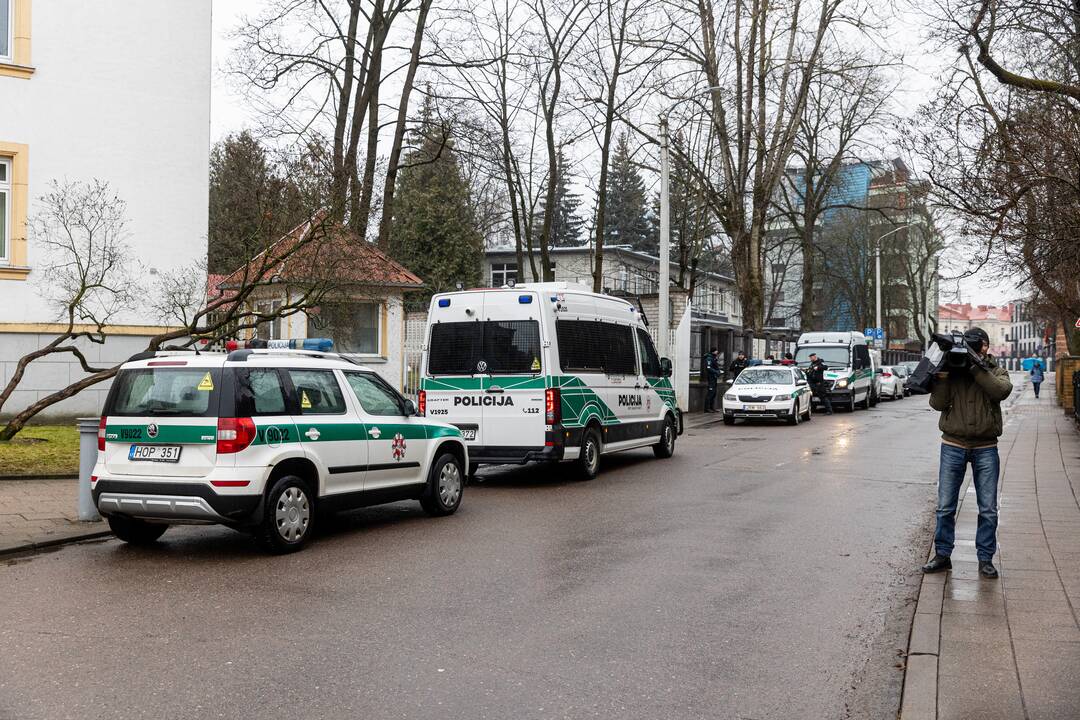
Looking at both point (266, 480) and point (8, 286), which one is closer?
point (266, 480)

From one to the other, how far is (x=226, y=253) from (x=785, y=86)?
21228 millimetres

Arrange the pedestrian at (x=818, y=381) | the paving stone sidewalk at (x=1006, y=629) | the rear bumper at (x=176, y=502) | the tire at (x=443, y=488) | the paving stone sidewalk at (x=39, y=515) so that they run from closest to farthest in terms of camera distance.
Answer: the paving stone sidewalk at (x=1006, y=629)
the rear bumper at (x=176, y=502)
the paving stone sidewalk at (x=39, y=515)
the tire at (x=443, y=488)
the pedestrian at (x=818, y=381)

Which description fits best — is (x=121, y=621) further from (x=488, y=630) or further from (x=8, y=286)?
(x=8, y=286)

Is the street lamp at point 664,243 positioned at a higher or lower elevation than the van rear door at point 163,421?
higher

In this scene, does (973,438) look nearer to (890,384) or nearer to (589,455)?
(589,455)

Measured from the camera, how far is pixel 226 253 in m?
39.0

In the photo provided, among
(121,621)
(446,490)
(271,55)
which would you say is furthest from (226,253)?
(121,621)

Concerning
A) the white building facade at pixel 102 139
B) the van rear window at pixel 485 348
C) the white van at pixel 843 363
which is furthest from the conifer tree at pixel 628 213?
the van rear window at pixel 485 348

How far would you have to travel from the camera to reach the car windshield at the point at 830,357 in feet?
113

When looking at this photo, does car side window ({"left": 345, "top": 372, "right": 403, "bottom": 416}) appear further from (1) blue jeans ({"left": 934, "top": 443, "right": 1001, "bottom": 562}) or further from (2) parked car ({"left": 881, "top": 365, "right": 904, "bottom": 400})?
(2) parked car ({"left": 881, "top": 365, "right": 904, "bottom": 400})

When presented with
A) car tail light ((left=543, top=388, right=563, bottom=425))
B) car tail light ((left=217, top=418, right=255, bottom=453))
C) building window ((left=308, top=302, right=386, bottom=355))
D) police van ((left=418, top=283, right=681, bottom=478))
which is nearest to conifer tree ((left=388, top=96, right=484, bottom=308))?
building window ((left=308, top=302, right=386, bottom=355))

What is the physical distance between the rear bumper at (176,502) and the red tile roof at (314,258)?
6.78 meters

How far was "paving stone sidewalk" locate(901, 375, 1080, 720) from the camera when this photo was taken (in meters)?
4.88

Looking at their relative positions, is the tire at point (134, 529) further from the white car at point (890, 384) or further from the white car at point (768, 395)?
the white car at point (890, 384)
